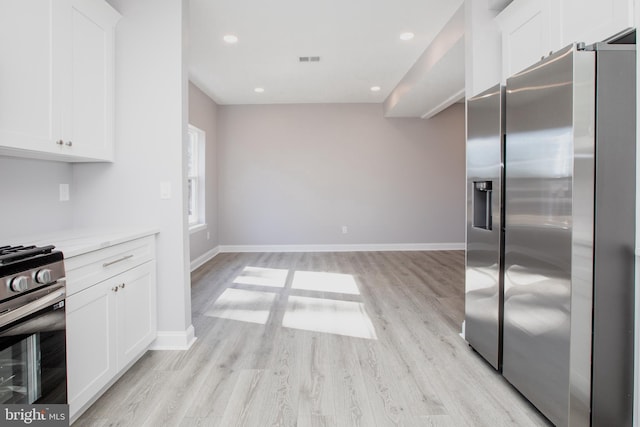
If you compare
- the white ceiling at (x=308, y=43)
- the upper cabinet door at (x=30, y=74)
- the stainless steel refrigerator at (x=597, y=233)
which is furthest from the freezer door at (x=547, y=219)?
the upper cabinet door at (x=30, y=74)

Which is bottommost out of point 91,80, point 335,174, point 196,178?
point 196,178

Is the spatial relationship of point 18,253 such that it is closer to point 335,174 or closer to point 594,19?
point 594,19

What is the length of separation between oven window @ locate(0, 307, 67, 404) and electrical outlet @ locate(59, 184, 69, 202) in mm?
1191

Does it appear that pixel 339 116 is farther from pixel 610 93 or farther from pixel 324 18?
pixel 610 93

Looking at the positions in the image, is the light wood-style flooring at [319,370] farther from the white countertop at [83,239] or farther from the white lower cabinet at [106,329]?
the white countertop at [83,239]

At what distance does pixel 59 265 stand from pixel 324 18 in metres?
2.93

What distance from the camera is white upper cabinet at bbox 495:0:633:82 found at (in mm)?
1557

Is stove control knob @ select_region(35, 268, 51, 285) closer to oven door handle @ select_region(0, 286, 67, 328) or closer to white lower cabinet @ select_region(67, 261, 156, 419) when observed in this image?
oven door handle @ select_region(0, 286, 67, 328)

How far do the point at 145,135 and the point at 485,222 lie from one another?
2.42 m

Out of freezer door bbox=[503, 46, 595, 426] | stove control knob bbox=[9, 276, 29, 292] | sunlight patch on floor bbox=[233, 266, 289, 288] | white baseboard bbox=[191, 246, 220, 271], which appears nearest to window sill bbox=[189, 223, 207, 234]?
white baseboard bbox=[191, 246, 220, 271]

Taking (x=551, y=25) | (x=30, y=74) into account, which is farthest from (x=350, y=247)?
(x=30, y=74)

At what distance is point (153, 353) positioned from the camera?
7.68 ft

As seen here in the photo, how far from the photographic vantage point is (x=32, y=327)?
4.11ft

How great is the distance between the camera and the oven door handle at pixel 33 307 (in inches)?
44.9
